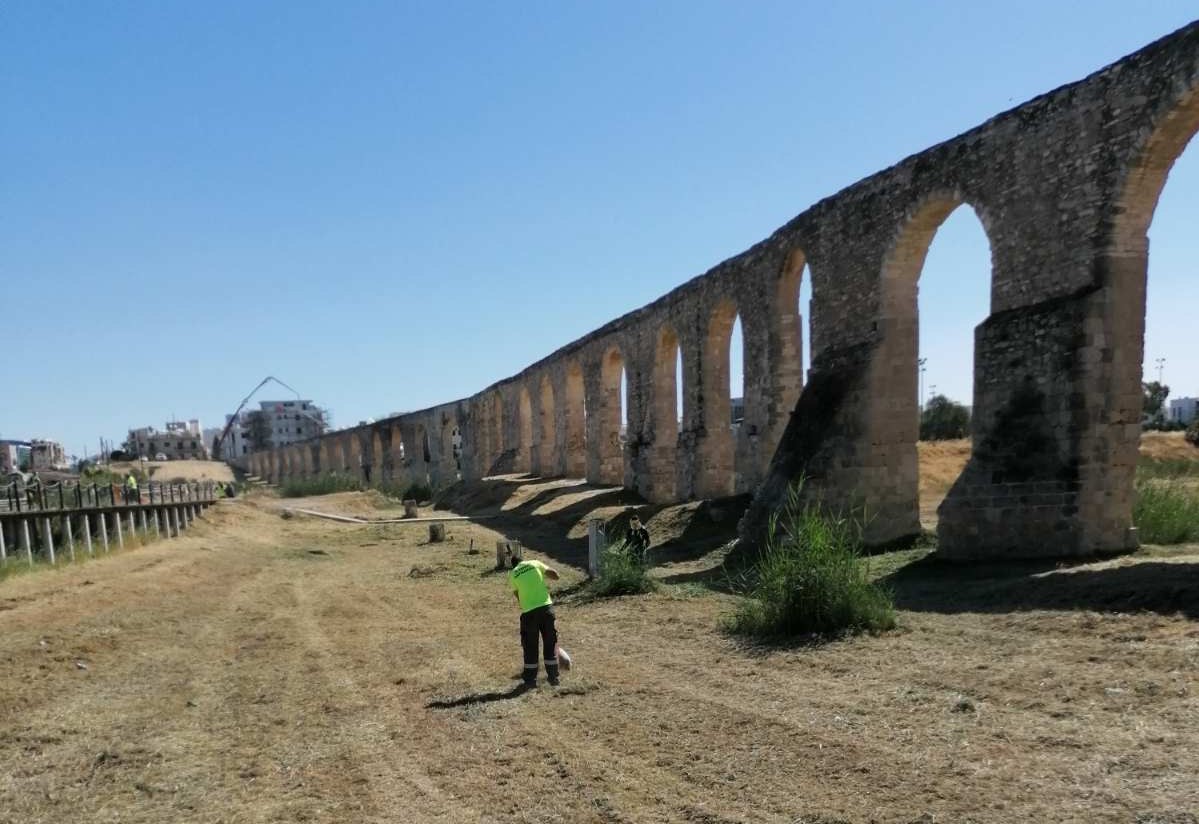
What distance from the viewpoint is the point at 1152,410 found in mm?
51500

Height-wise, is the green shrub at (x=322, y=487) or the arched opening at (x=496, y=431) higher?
the arched opening at (x=496, y=431)

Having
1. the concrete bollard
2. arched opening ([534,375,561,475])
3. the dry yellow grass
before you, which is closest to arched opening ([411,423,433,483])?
arched opening ([534,375,561,475])

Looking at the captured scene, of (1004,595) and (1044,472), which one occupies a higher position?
(1044,472)

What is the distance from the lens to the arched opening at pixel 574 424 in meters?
25.9

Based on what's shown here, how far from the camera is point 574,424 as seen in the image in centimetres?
2625

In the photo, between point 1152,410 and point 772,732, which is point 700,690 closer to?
point 772,732

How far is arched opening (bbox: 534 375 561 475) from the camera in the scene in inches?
1105

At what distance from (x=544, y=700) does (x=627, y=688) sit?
0.62 m

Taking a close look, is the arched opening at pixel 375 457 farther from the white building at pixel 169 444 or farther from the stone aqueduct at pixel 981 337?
the white building at pixel 169 444

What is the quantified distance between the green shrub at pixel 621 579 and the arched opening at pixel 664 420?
8615 millimetres

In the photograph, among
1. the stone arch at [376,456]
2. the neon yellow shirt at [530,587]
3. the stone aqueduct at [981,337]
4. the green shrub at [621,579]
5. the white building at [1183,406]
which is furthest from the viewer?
the white building at [1183,406]

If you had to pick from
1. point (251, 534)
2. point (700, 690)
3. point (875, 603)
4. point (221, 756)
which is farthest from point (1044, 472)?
point (251, 534)

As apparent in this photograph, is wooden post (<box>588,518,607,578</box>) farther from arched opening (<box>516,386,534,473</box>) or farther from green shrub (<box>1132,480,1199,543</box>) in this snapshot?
arched opening (<box>516,386,534,473</box>)

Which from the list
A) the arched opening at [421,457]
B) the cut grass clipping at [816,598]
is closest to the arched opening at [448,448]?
the arched opening at [421,457]
